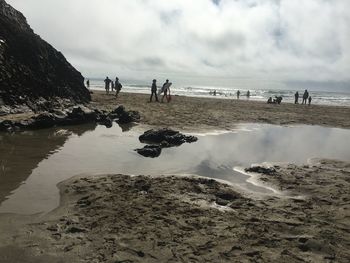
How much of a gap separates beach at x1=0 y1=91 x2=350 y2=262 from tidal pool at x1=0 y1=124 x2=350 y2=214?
60 centimetres

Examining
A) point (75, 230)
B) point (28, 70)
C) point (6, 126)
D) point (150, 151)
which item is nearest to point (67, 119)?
point (6, 126)

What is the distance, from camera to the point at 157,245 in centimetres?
602

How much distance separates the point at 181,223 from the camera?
22.6 feet

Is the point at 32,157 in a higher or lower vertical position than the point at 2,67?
lower

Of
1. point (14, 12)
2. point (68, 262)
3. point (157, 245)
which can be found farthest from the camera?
point (14, 12)

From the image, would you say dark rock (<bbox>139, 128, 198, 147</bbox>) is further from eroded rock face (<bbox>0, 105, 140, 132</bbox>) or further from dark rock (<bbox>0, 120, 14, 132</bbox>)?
dark rock (<bbox>0, 120, 14, 132</bbox>)

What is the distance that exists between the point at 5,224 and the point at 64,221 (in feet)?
3.12

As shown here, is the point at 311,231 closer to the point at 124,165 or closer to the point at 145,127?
the point at 124,165

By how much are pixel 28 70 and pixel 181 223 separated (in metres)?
15.6

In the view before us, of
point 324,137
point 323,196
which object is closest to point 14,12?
point 324,137

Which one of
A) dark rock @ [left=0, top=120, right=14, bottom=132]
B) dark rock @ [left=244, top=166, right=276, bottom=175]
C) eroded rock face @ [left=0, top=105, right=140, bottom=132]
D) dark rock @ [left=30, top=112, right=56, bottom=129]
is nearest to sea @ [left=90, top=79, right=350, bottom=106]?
eroded rock face @ [left=0, top=105, right=140, bottom=132]

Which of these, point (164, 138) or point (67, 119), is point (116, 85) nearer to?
point (67, 119)

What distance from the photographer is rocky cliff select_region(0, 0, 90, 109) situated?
1780 cm

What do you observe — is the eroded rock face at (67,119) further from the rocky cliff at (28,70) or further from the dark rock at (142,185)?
the dark rock at (142,185)
